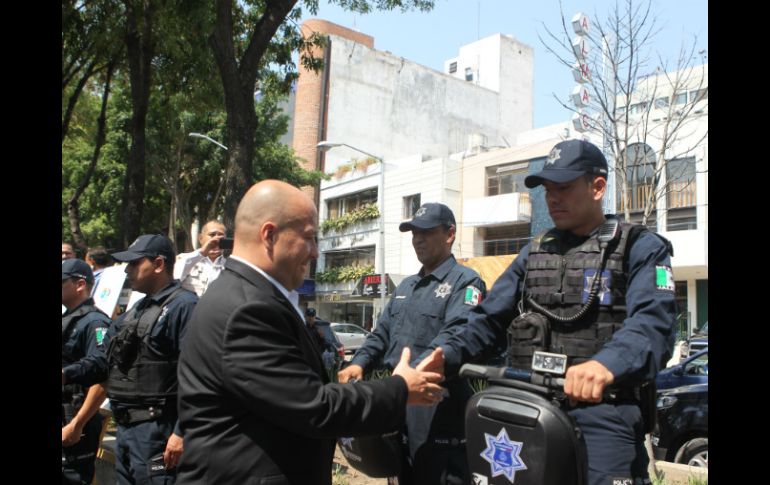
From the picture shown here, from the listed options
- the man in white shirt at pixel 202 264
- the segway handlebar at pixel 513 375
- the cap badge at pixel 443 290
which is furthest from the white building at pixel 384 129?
the segway handlebar at pixel 513 375

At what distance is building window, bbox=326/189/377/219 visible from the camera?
126ft

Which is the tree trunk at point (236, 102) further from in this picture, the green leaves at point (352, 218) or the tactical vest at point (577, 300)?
the green leaves at point (352, 218)

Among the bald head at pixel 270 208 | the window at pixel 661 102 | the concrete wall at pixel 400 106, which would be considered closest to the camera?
the bald head at pixel 270 208

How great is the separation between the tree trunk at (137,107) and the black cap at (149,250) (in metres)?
6.69

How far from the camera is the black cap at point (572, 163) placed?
3.03 m

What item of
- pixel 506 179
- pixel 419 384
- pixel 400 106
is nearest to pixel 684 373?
pixel 419 384

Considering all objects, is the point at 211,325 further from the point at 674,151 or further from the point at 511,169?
the point at 511,169

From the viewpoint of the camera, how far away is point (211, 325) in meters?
2.23

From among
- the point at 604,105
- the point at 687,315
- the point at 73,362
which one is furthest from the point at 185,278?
the point at 687,315

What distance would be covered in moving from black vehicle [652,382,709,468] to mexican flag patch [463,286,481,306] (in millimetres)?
4014

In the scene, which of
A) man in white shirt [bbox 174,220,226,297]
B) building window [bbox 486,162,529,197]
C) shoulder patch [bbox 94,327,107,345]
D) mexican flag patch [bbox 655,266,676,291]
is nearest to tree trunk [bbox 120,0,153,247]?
man in white shirt [bbox 174,220,226,297]

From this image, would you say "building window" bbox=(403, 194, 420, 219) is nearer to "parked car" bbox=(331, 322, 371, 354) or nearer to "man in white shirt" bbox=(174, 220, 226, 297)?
"parked car" bbox=(331, 322, 371, 354)

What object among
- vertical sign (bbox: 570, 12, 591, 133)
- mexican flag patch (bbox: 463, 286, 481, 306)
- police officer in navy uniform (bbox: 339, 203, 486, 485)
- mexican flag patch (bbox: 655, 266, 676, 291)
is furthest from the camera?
vertical sign (bbox: 570, 12, 591, 133)
